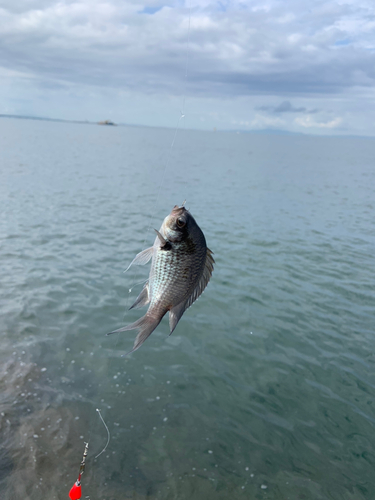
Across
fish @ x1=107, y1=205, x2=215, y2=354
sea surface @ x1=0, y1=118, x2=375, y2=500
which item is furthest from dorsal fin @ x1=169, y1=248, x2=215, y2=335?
sea surface @ x1=0, y1=118, x2=375, y2=500

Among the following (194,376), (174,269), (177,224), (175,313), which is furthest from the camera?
(194,376)

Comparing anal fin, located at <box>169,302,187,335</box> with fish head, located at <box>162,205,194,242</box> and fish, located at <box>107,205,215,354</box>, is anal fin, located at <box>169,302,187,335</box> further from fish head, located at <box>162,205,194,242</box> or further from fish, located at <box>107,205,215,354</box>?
fish head, located at <box>162,205,194,242</box>

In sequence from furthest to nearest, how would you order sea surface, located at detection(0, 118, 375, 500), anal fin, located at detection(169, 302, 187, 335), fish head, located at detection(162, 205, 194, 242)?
sea surface, located at detection(0, 118, 375, 500) < anal fin, located at detection(169, 302, 187, 335) < fish head, located at detection(162, 205, 194, 242)

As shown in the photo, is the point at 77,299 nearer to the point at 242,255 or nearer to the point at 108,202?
the point at 242,255

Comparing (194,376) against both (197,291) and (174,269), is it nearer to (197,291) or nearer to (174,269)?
(197,291)

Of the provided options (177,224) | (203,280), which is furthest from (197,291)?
(177,224)

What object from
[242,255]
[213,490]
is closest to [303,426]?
[213,490]

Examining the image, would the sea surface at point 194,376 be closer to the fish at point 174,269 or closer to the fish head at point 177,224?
the fish at point 174,269

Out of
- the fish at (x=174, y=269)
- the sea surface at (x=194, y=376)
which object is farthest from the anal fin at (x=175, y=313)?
the sea surface at (x=194, y=376)
